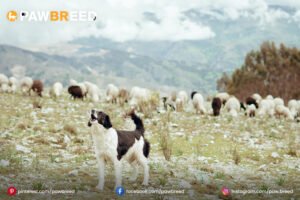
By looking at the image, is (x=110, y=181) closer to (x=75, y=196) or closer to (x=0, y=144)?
(x=75, y=196)

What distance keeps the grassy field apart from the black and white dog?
1.55 feet

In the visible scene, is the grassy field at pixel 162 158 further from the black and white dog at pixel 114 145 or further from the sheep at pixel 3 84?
the sheep at pixel 3 84

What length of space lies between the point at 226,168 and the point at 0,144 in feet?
18.0

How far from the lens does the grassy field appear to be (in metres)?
8.18

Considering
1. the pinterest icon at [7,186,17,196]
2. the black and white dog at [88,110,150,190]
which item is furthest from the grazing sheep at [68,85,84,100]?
the pinterest icon at [7,186,17,196]

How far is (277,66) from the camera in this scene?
48.5 m

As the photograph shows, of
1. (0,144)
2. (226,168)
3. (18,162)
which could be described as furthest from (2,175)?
(226,168)

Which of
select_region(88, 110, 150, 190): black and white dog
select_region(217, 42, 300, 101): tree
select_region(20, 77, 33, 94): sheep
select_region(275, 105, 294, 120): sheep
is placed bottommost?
select_region(88, 110, 150, 190): black and white dog

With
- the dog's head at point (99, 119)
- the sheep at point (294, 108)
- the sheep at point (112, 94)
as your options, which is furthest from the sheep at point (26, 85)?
the dog's head at point (99, 119)

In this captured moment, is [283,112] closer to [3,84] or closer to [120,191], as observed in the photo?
[3,84]

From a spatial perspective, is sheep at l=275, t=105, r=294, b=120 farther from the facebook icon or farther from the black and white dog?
the facebook icon

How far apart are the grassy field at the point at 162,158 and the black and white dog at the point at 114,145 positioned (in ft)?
1.55

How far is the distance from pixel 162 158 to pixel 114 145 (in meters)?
4.58

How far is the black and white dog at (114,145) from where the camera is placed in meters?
6.57
